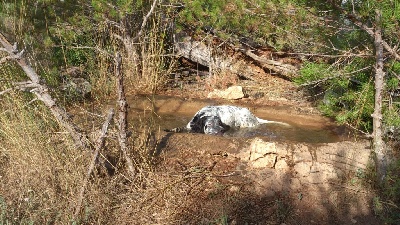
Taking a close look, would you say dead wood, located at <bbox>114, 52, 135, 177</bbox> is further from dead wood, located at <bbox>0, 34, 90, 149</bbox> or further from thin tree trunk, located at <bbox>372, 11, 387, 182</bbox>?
thin tree trunk, located at <bbox>372, 11, 387, 182</bbox>

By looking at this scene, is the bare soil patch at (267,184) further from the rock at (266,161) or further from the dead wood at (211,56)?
the dead wood at (211,56)

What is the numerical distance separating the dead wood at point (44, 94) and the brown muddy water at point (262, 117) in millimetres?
1440

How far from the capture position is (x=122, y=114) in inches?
128

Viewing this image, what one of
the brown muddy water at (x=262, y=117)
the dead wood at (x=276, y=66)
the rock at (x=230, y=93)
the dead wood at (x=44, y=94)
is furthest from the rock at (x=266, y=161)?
the dead wood at (x=276, y=66)

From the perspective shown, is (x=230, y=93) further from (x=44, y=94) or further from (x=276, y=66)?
(x=44, y=94)

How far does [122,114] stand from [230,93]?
164 inches

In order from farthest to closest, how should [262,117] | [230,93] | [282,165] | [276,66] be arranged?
[276,66]
[230,93]
[262,117]
[282,165]

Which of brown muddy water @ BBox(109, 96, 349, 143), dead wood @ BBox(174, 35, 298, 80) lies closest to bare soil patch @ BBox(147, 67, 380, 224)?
brown muddy water @ BBox(109, 96, 349, 143)

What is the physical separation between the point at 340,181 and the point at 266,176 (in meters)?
0.71

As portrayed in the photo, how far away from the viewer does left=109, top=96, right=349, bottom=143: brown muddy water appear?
536 cm

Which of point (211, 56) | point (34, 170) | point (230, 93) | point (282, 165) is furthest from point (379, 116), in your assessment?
point (211, 56)

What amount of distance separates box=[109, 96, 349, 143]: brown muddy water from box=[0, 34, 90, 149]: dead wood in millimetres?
1440

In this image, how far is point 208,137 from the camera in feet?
14.2

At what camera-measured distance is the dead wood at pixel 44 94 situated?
3.17 metres
